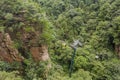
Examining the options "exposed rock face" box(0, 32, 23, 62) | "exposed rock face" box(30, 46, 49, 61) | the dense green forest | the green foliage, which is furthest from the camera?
"exposed rock face" box(30, 46, 49, 61)

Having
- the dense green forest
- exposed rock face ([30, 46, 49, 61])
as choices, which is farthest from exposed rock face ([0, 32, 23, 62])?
exposed rock face ([30, 46, 49, 61])

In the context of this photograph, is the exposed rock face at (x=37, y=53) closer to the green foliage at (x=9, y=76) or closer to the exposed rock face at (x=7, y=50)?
the exposed rock face at (x=7, y=50)

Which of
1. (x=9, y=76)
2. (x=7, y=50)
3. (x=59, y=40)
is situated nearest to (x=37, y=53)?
(x=7, y=50)

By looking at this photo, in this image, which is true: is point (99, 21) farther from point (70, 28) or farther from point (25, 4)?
point (25, 4)

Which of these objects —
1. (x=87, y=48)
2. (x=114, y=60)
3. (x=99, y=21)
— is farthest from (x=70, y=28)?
(x=114, y=60)

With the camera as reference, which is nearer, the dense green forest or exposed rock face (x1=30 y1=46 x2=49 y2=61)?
the dense green forest

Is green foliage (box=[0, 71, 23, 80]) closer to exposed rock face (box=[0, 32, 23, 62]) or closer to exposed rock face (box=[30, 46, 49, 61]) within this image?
exposed rock face (box=[0, 32, 23, 62])

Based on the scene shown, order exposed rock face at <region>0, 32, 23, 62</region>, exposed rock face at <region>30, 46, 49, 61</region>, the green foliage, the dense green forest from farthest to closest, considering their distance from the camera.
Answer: exposed rock face at <region>30, 46, 49, 61</region>, the dense green forest, exposed rock face at <region>0, 32, 23, 62</region>, the green foliage

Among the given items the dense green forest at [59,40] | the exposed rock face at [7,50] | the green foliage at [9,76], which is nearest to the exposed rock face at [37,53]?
the dense green forest at [59,40]
